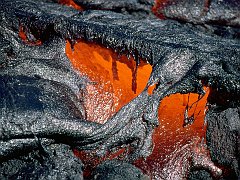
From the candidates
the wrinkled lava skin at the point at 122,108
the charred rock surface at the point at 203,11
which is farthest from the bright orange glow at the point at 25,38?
the charred rock surface at the point at 203,11

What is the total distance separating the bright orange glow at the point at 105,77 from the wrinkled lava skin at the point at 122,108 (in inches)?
6.8

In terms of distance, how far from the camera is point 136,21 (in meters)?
4.33

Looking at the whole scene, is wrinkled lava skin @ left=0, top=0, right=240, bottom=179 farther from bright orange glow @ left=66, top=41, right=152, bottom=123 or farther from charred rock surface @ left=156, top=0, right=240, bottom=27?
charred rock surface @ left=156, top=0, right=240, bottom=27

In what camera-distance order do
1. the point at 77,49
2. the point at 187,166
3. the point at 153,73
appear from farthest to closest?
the point at 77,49 → the point at 187,166 → the point at 153,73

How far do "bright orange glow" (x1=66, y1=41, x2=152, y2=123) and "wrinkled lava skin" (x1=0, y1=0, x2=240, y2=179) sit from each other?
0.17 m

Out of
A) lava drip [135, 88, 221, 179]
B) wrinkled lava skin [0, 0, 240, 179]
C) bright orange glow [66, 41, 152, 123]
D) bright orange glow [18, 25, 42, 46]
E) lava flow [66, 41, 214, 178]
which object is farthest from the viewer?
bright orange glow [18, 25, 42, 46]

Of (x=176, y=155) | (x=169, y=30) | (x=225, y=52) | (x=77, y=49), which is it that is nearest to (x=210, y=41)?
(x=225, y=52)

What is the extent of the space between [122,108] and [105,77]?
1.09 metres

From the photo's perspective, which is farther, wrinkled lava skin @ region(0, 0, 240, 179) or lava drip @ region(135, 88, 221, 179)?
lava drip @ region(135, 88, 221, 179)

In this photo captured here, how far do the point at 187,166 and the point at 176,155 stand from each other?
0.18 metres

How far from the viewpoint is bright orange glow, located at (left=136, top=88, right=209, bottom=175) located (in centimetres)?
375

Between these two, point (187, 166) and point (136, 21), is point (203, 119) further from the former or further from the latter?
point (136, 21)

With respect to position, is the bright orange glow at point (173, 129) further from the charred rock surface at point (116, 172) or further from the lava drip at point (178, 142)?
the charred rock surface at point (116, 172)

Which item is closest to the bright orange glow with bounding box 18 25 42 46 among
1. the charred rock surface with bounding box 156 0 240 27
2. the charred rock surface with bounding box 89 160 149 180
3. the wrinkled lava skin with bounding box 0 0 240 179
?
the wrinkled lava skin with bounding box 0 0 240 179
